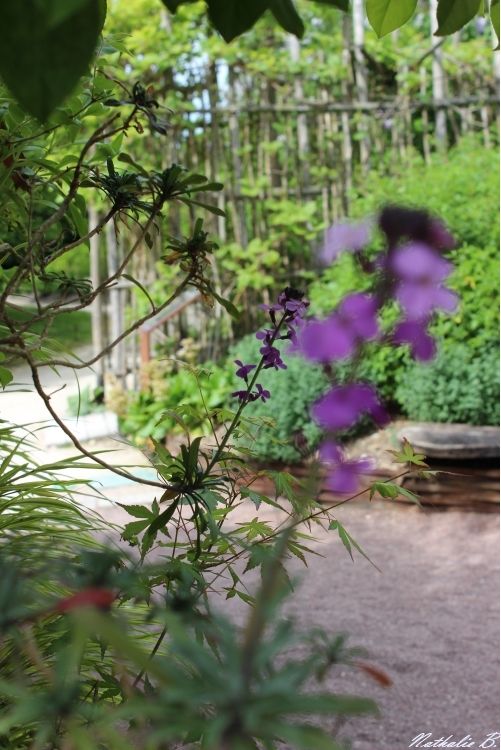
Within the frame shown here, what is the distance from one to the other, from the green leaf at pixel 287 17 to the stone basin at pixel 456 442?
154 inches

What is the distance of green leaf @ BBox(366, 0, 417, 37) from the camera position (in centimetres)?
75

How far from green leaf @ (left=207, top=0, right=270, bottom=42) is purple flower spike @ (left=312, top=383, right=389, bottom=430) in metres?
0.23

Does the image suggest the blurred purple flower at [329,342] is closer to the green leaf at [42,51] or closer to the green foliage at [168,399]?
the green leaf at [42,51]

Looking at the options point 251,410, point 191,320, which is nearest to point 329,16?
point 191,320

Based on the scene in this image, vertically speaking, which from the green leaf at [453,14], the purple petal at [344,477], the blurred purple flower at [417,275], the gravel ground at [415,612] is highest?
the green leaf at [453,14]

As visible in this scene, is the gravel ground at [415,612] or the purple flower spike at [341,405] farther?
the gravel ground at [415,612]

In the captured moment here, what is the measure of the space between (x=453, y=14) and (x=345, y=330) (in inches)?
16.1

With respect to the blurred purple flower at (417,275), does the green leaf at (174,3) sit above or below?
above

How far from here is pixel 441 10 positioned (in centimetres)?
69

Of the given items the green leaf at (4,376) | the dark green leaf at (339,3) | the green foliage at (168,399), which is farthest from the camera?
the green foliage at (168,399)

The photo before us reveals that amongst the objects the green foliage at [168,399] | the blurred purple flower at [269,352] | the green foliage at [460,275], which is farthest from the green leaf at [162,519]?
the green foliage at [168,399]

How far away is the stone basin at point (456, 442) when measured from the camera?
4344mm
